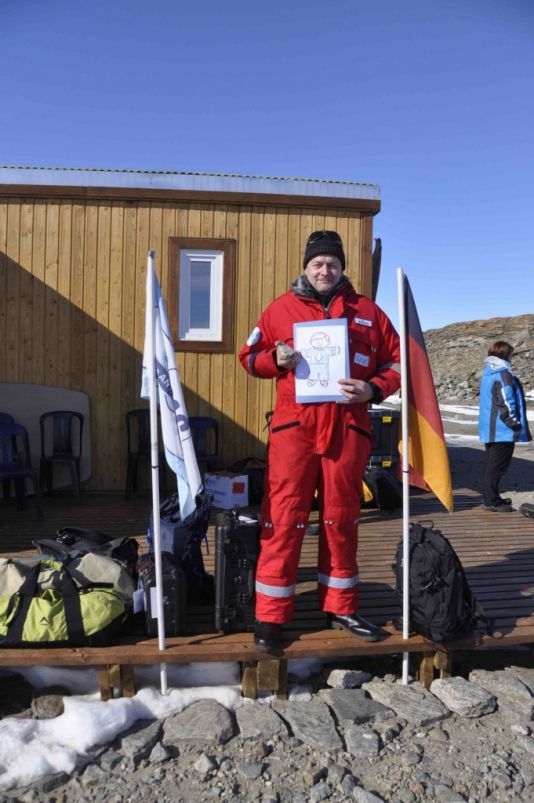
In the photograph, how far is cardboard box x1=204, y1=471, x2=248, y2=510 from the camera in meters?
5.69

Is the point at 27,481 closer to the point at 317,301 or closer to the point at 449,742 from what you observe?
the point at 317,301

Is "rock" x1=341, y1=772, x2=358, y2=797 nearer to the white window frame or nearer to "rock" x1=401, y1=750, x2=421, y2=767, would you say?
"rock" x1=401, y1=750, x2=421, y2=767

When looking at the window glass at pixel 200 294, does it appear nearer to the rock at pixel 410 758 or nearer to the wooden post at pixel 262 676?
the wooden post at pixel 262 676

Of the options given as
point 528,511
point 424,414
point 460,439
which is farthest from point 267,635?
point 460,439

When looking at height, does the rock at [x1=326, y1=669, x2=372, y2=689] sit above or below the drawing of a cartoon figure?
below

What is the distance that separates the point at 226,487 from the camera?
5.70 meters

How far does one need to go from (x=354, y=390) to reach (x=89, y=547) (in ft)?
5.88

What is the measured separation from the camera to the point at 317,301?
3.12 meters

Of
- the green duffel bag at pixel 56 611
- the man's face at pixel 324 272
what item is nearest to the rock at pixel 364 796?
the green duffel bag at pixel 56 611

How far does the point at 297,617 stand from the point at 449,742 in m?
0.98

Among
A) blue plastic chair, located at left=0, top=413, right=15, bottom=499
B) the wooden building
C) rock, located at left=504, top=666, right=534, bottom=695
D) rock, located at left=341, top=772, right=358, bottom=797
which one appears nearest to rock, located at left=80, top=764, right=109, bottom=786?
rock, located at left=341, top=772, right=358, bottom=797

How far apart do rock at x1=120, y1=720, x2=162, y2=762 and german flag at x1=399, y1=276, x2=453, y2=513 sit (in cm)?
167

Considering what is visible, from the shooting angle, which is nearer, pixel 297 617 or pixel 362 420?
pixel 362 420

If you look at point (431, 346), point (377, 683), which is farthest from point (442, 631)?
point (431, 346)
